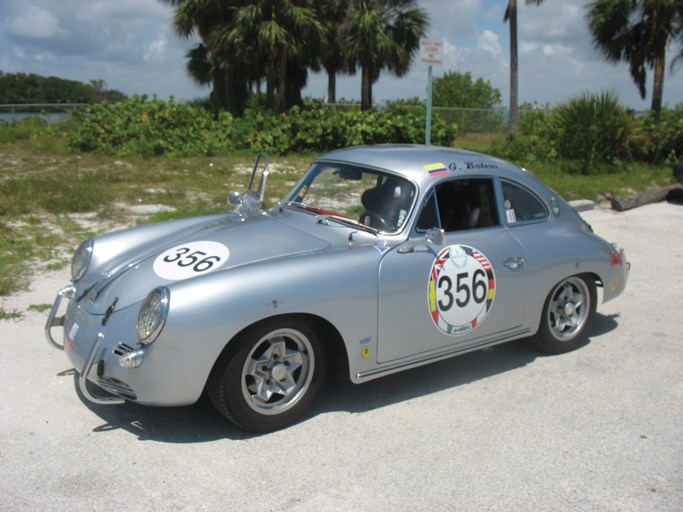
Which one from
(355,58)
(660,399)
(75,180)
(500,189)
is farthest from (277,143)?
(660,399)

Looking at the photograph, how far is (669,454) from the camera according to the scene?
3529mm

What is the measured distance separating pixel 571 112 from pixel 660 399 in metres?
11.5

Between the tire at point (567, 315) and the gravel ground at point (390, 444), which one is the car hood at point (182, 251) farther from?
the tire at point (567, 315)

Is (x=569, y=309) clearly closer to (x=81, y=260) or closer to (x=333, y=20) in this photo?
(x=81, y=260)

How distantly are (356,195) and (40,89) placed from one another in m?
32.9

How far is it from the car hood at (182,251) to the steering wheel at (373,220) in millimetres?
361

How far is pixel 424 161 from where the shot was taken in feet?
14.6

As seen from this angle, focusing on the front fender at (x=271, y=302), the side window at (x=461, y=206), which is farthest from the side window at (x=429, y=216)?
the front fender at (x=271, y=302)

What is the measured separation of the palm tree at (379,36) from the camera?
73.1 feet

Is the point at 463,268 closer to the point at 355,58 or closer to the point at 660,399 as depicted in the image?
the point at 660,399

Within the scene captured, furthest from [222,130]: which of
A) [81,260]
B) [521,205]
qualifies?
[521,205]

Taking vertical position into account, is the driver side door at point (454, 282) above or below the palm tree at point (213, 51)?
below

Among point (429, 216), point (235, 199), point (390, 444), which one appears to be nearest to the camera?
point (390, 444)

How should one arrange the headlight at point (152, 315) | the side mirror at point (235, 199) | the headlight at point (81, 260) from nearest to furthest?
1. the headlight at point (152, 315)
2. the headlight at point (81, 260)
3. the side mirror at point (235, 199)
